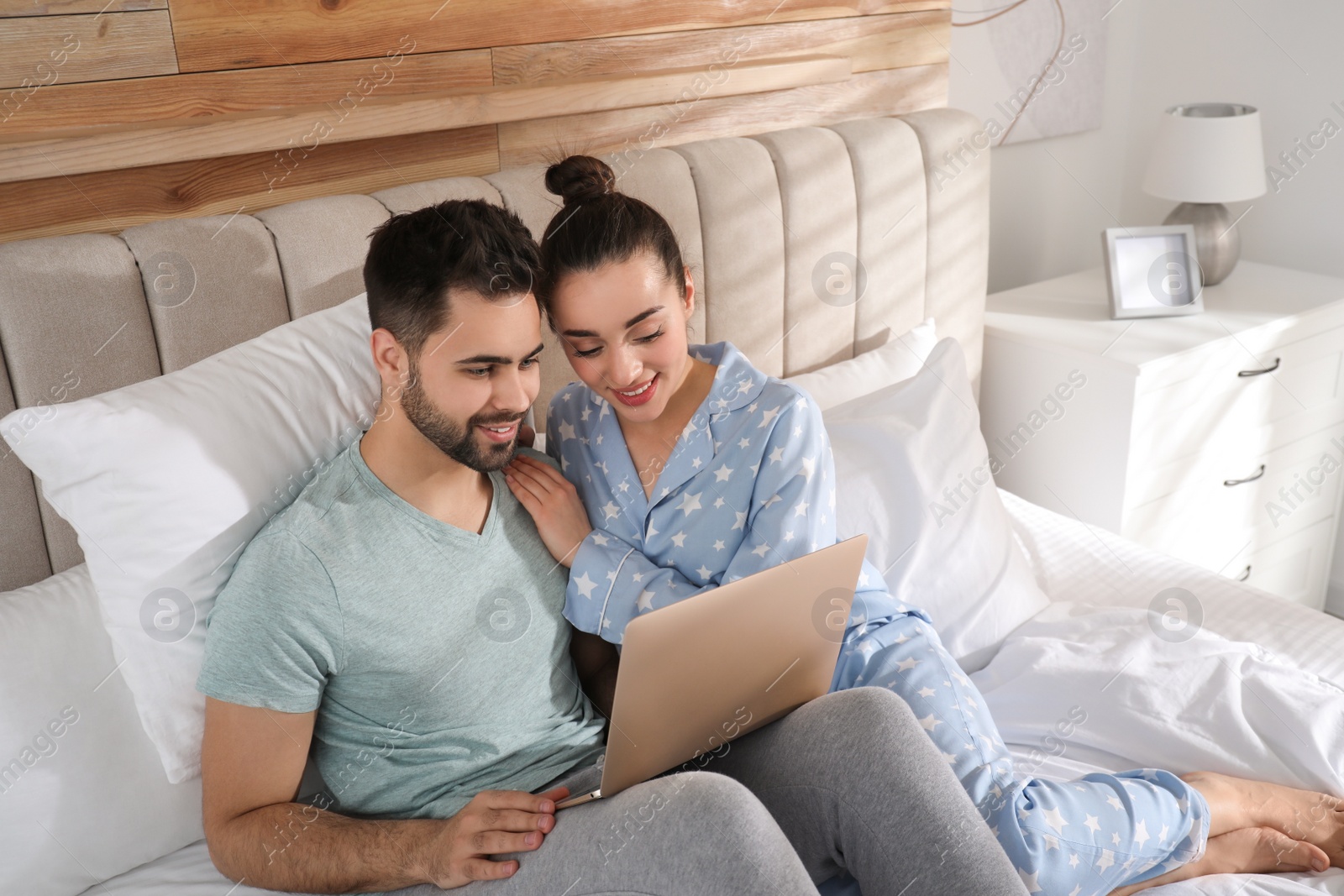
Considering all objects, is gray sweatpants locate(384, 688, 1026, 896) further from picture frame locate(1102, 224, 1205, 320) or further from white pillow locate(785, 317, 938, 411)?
picture frame locate(1102, 224, 1205, 320)

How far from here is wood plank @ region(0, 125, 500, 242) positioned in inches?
49.2

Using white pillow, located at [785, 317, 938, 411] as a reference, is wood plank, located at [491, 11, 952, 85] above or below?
above

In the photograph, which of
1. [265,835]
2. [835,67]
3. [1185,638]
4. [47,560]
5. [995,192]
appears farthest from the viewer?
[995,192]

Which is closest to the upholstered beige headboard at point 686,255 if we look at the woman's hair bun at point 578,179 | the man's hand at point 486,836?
the woman's hair bun at point 578,179

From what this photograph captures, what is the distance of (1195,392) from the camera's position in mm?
2070

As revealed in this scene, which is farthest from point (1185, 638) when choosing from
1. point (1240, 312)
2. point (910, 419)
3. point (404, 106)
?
point (404, 106)

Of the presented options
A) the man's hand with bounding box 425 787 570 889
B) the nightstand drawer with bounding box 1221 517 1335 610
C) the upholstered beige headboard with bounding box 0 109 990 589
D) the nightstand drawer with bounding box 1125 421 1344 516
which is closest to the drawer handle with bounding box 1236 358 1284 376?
the nightstand drawer with bounding box 1125 421 1344 516

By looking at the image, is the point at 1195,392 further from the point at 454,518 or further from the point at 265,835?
the point at 265,835

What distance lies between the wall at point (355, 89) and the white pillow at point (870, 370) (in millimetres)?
455

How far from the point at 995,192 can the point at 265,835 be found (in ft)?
6.86

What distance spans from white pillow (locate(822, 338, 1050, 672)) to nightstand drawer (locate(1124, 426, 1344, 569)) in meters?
0.60

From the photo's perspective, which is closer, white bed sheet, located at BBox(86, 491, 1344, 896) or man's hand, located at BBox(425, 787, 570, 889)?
man's hand, located at BBox(425, 787, 570, 889)

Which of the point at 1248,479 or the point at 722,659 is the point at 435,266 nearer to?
the point at 722,659

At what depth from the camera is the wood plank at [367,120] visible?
1.25 m
